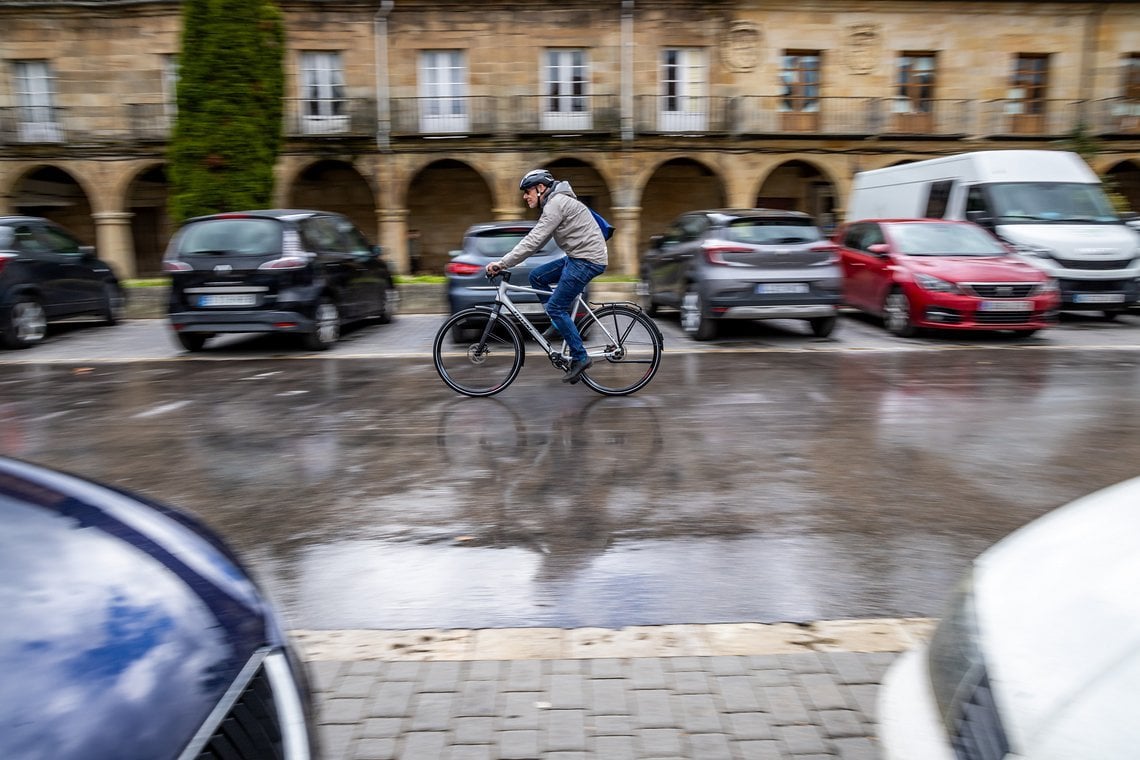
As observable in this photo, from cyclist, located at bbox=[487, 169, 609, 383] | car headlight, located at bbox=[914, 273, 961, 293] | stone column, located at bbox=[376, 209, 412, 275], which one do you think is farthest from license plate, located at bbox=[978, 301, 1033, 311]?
stone column, located at bbox=[376, 209, 412, 275]

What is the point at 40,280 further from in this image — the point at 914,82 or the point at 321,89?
the point at 914,82

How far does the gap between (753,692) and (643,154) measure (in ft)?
82.9

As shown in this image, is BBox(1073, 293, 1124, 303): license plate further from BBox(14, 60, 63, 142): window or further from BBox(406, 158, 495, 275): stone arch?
BBox(14, 60, 63, 142): window

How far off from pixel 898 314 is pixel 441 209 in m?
20.4

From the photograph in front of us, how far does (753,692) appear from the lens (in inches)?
117

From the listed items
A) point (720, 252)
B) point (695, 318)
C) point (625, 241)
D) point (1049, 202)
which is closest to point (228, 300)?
point (695, 318)

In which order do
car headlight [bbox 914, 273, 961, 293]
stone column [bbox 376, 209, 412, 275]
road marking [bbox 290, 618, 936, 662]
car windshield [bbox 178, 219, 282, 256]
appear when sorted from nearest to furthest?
road marking [bbox 290, 618, 936, 662], car windshield [bbox 178, 219, 282, 256], car headlight [bbox 914, 273, 961, 293], stone column [bbox 376, 209, 412, 275]

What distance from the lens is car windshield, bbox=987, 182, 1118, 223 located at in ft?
45.3

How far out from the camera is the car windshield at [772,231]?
11.2 metres

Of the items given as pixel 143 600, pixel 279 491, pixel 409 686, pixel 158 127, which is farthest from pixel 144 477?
pixel 158 127

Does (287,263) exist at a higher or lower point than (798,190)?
lower

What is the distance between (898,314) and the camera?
12.0m

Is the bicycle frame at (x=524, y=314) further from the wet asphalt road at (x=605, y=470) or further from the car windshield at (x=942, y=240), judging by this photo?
the car windshield at (x=942, y=240)

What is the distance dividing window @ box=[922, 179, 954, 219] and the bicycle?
29.7 ft
